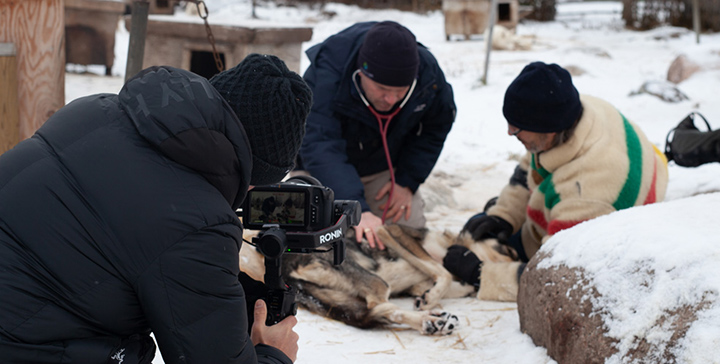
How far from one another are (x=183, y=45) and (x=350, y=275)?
4211mm

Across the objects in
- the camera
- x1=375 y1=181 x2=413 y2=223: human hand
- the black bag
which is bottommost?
x1=375 y1=181 x2=413 y2=223: human hand

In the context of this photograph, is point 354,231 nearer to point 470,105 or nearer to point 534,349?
point 534,349

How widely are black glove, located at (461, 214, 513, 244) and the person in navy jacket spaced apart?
505mm

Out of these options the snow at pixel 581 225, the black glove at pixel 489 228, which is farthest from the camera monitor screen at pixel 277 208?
the black glove at pixel 489 228

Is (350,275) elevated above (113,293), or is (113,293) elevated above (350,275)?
(113,293)

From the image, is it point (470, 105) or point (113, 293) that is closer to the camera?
point (113, 293)

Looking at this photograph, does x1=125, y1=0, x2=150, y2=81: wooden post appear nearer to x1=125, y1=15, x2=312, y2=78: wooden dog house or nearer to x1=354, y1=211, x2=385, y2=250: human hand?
x1=354, y1=211, x2=385, y2=250: human hand

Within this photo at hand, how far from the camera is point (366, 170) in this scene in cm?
503

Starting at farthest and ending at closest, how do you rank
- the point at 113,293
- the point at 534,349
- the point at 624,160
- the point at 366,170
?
the point at 366,170 < the point at 624,160 < the point at 534,349 < the point at 113,293

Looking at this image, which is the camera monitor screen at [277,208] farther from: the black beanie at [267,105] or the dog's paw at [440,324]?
the dog's paw at [440,324]

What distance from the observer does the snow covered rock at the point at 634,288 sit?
2.29 metres

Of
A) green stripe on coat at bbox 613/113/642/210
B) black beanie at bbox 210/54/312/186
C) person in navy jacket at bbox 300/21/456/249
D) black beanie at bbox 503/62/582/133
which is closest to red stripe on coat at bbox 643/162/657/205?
green stripe on coat at bbox 613/113/642/210

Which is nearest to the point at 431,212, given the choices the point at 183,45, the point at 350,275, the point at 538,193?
the point at 538,193

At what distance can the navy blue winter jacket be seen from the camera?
442 centimetres
